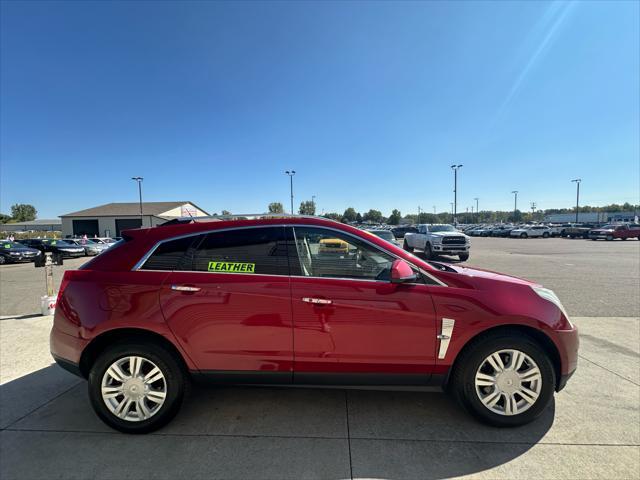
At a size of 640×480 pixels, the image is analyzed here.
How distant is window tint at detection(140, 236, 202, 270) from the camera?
2602 mm

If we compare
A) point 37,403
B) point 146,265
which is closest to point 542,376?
point 146,265

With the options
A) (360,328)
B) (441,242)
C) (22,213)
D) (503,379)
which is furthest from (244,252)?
(22,213)

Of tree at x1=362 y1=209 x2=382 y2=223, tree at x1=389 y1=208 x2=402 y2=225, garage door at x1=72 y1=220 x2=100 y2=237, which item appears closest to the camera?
garage door at x1=72 y1=220 x2=100 y2=237

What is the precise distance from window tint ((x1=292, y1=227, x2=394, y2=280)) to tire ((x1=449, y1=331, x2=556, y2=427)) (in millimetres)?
991

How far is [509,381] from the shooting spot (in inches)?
102

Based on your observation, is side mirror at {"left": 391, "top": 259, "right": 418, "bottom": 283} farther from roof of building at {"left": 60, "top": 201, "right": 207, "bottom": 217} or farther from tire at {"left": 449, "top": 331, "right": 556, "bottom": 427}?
roof of building at {"left": 60, "top": 201, "right": 207, "bottom": 217}

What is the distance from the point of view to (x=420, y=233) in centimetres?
1867

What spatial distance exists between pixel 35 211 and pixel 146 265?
164 meters

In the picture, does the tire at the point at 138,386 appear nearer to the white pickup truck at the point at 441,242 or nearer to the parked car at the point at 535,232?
the white pickup truck at the point at 441,242

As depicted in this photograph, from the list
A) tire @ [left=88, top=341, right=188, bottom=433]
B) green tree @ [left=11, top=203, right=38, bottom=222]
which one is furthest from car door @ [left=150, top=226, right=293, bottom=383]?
green tree @ [left=11, top=203, right=38, bottom=222]

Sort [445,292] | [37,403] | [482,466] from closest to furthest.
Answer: [482,466] → [445,292] → [37,403]

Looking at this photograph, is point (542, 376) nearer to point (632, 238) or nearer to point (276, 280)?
point (276, 280)

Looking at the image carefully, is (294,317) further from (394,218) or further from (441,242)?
(394,218)

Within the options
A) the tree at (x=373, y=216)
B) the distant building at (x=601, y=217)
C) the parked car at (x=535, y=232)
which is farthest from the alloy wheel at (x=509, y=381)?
the tree at (x=373, y=216)
